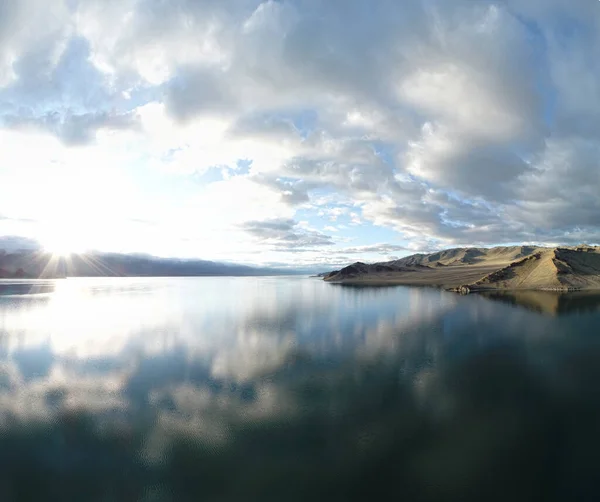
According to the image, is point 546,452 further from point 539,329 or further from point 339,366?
point 539,329

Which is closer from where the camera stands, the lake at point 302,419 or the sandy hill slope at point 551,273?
the lake at point 302,419

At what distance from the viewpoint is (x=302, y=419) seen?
1738 cm

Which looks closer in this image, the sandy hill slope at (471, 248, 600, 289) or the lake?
the lake

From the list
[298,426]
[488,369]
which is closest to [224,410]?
[298,426]

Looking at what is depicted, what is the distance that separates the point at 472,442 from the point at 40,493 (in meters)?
17.7

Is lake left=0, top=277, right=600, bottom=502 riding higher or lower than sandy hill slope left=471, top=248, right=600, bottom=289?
lower

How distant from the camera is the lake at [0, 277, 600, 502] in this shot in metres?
12.6

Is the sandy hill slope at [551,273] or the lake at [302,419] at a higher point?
the sandy hill slope at [551,273]

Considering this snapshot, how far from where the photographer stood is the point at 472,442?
1523 centimetres

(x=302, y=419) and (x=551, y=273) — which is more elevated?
(x=551, y=273)

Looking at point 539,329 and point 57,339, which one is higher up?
point 539,329

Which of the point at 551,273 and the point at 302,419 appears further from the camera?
the point at 551,273

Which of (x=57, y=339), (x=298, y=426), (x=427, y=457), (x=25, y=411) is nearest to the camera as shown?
(x=427, y=457)

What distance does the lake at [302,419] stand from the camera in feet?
41.4
